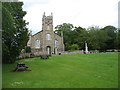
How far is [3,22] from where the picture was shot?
943 cm

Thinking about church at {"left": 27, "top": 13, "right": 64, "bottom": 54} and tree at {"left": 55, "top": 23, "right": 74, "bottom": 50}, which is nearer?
church at {"left": 27, "top": 13, "right": 64, "bottom": 54}

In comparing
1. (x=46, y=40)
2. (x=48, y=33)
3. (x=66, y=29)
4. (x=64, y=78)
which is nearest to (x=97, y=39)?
(x=48, y=33)

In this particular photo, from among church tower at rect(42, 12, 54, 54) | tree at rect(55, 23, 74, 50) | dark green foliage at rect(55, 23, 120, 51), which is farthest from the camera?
tree at rect(55, 23, 74, 50)

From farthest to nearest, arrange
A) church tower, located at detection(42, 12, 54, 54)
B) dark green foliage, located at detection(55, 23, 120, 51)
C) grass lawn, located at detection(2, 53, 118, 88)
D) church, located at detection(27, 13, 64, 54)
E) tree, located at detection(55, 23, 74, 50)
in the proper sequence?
tree, located at detection(55, 23, 74, 50), dark green foliage, located at detection(55, 23, 120, 51), church tower, located at detection(42, 12, 54, 54), church, located at detection(27, 13, 64, 54), grass lawn, located at detection(2, 53, 118, 88)

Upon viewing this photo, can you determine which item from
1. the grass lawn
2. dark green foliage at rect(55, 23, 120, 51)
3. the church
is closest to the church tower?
the church

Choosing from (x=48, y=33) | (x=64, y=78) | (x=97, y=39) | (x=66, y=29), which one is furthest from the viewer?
(x=66, y=29)

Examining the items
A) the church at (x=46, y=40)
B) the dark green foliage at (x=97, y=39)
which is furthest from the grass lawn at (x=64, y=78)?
the dark green foliage at (x=97, y=39)

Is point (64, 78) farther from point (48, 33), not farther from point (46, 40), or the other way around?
point (48, 33)

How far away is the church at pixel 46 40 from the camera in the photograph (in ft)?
134

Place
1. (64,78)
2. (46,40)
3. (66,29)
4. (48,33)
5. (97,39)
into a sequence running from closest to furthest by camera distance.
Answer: (64,78)
(46,40)
(48,33)
(97,39)
(66,29)

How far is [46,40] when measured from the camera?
41.6 metres

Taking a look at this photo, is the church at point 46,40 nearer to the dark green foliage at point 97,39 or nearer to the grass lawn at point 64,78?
the dark green foliage at point 97,39

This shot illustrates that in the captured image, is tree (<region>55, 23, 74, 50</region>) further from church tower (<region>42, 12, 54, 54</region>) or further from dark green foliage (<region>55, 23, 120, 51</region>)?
church tower (<region>42, 12, 54, 54</region>)

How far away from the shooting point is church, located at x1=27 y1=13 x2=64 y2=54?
1606 inches
